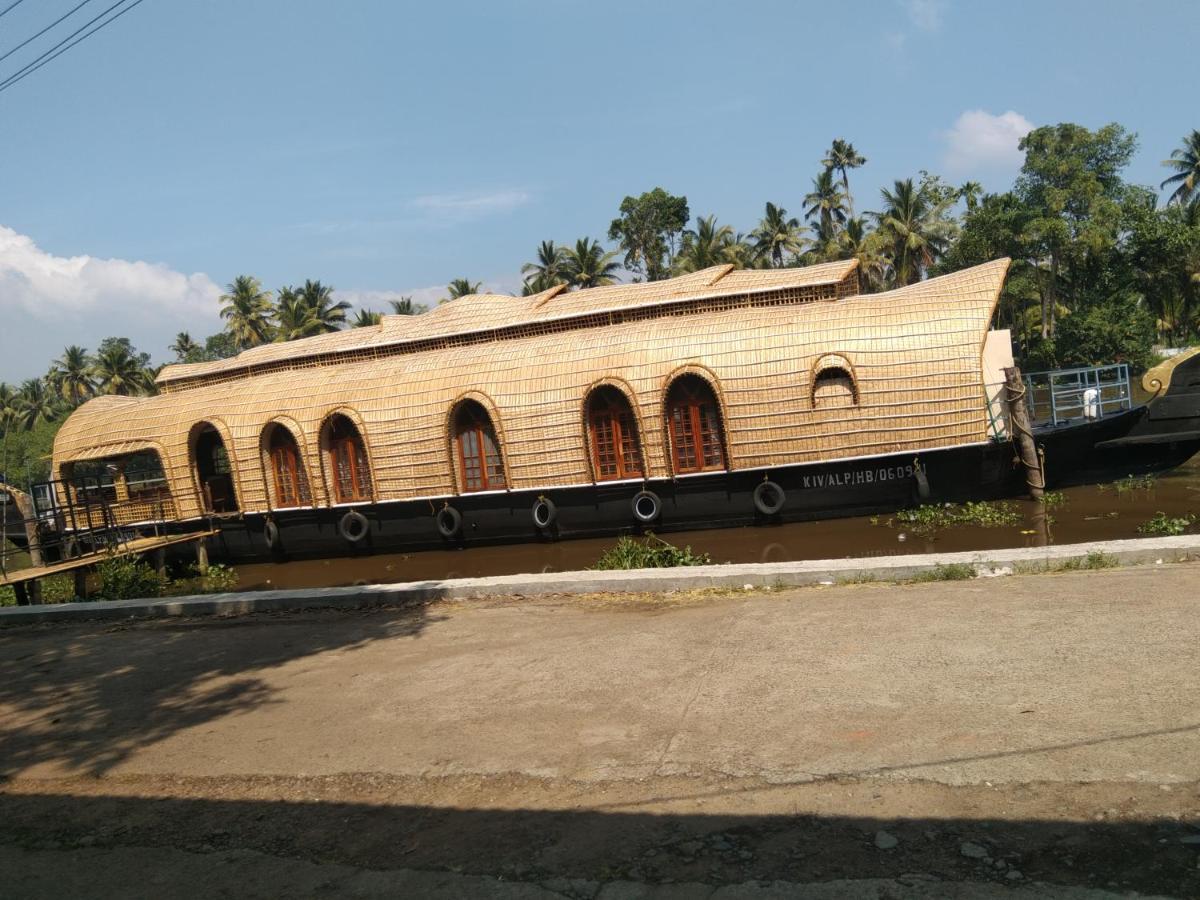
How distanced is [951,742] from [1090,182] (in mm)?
29911

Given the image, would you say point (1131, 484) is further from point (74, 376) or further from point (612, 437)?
point (74, 376)

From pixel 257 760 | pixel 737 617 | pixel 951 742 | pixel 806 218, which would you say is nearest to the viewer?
pixel 951 742

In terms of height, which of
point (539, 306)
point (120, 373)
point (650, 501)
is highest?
point (120, 373)

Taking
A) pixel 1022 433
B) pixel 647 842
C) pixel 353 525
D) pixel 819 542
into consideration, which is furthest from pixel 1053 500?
pixel 353 525

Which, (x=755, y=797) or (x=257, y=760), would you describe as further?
(x=257, y=760)

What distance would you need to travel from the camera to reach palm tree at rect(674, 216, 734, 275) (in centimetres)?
3238

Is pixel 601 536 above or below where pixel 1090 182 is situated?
below

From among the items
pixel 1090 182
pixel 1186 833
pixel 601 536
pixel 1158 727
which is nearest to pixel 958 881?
pixel 1186 833

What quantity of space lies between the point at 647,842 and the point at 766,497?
8805mm

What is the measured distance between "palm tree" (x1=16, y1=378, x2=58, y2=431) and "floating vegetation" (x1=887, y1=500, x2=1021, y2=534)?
48.5m

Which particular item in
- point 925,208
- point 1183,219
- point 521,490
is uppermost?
point 925,208

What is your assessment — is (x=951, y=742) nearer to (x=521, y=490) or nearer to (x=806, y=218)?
(x=521, y=490)

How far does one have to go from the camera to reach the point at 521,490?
12.3 meters

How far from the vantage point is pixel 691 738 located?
Result: 3578 millimetres
